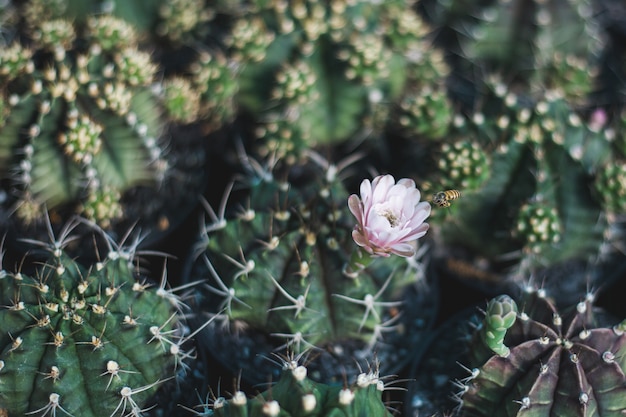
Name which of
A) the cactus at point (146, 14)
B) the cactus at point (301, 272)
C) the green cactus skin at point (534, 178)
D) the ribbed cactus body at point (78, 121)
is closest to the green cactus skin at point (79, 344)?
the cactus at point (301, 272)

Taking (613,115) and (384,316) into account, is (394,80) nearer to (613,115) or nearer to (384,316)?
(384,316)

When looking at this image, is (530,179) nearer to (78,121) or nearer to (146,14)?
(78,121)

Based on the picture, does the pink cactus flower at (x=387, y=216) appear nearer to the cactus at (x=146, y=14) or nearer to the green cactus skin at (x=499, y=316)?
the green cactus skin at (x=499, y=316)

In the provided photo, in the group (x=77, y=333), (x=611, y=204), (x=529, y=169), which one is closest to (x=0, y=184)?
(x=77, y=333)

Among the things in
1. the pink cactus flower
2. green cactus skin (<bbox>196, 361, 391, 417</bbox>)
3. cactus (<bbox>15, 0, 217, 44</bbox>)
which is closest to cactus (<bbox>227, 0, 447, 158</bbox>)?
cactus (<bbox>15, 0, 217, 44</bbox>)

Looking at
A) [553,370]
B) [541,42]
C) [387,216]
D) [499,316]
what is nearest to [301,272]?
[387,216]

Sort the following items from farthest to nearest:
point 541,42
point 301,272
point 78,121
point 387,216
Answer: point 541,42 → point 78,121 → point 301,272 → point 387,216

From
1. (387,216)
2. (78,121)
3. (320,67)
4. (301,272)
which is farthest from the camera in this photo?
(320,67)
